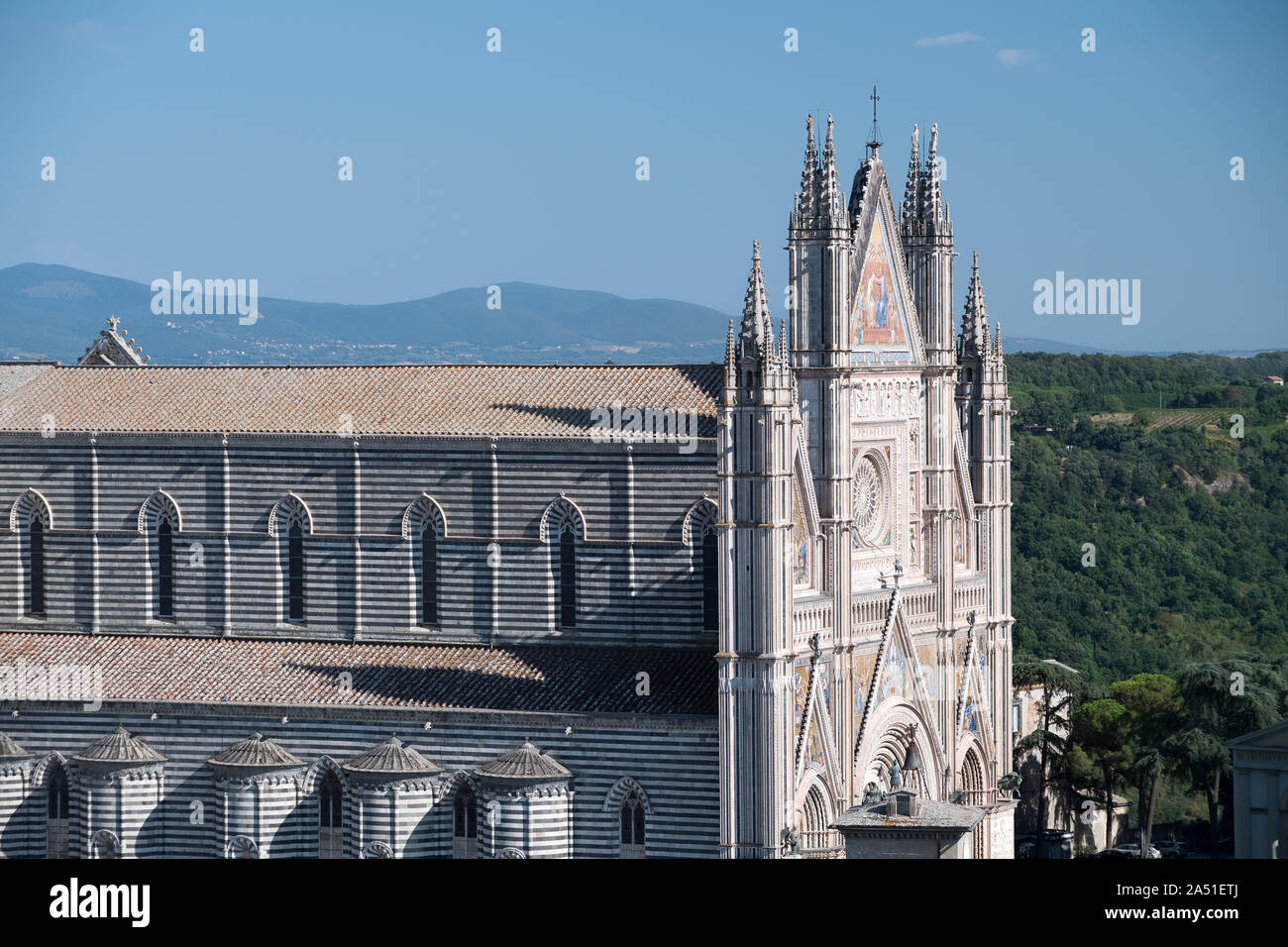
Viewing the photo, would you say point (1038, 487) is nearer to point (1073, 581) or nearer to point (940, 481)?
point (1073, 581)

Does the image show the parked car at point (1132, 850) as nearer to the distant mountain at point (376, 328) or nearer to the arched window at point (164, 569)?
the arched window at point (164, 569)

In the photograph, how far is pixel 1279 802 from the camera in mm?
37719

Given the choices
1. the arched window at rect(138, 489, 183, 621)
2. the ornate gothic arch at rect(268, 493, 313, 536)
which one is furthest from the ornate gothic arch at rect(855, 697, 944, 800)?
the arched window at rect(138, 489, 183, 621)

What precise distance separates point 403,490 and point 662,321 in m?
86.4

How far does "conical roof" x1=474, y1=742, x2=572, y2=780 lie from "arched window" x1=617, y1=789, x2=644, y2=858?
1.14m

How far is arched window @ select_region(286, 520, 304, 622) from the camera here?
46.2m

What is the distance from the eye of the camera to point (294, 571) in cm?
4628

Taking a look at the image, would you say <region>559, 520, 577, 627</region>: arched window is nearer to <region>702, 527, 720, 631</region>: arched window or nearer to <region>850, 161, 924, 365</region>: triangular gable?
<region>702, 527, 720, 631</region>: arched window

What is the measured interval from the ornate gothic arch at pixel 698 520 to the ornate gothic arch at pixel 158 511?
34.6 ft

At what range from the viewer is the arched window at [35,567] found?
48.1 metres

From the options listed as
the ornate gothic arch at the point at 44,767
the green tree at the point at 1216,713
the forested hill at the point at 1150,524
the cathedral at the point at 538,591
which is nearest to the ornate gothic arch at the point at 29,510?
the cathedral at the point at 538,591

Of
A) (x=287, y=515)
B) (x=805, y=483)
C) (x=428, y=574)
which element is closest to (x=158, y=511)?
(x=287, y=515)

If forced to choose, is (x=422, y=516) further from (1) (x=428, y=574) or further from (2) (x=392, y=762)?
(2) (x=392, y=762)
